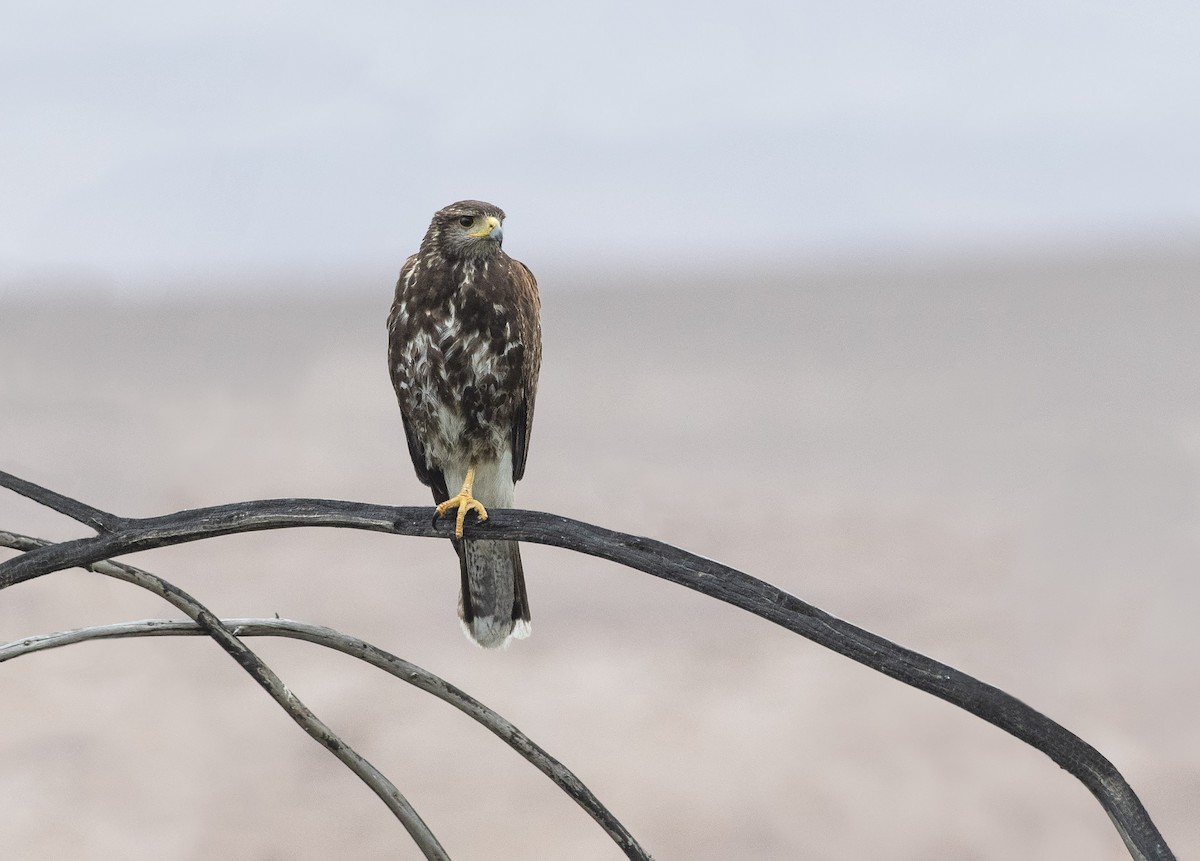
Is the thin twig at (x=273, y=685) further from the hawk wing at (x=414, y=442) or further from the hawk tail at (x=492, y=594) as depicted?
the hawk wing at (x=414, y=442)

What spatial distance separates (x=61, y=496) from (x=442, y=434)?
932 mm

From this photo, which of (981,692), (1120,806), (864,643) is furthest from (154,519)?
(1120,806)

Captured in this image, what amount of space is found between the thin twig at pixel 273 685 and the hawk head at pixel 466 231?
822 mm

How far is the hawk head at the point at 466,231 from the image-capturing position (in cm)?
221

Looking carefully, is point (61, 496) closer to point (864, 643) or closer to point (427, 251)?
point (427, 251)

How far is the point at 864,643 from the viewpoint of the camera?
1411 mm

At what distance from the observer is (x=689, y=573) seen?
4.91ft

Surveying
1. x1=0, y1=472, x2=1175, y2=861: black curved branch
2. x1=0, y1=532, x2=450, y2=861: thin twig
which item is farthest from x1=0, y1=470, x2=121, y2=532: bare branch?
x1=0, y1=532, x2=450, y2=861: thin twig

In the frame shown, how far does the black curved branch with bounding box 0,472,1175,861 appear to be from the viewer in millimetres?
1314

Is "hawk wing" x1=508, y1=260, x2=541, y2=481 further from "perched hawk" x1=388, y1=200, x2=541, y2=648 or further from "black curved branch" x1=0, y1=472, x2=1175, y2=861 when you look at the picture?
"black curved branch" x1=0, y1=472, x2=1175, y2=861

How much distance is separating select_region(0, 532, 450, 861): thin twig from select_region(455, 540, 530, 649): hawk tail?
0.57 metres

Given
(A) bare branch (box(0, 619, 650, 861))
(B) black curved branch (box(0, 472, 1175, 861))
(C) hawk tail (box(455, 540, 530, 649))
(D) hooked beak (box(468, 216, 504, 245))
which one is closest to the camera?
(B) black curved branch (box(0, 472, 1175, 861))

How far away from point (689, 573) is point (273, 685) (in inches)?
34.9

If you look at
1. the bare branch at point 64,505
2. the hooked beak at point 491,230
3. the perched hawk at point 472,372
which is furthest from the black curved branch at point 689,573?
the hooked beak at point 491,230
